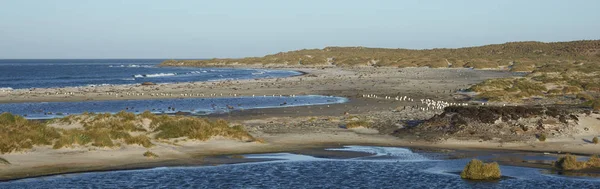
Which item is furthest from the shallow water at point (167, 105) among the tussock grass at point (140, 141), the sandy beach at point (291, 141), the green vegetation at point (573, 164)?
the green vegetation at point (573, 164)

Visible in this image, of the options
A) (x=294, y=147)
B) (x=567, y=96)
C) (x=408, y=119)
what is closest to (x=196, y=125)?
Answer: (x=294, y=147)

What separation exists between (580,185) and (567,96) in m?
34.4

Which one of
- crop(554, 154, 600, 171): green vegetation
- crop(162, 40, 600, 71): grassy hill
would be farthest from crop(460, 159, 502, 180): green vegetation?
crop(162, 40, 600, 71): grassy hill

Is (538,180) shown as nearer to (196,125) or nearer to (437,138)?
(437,138)

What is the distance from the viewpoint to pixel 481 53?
16775 cm

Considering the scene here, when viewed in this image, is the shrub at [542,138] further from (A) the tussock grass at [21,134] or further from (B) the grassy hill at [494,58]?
(B) the grassy hill at [494,58]

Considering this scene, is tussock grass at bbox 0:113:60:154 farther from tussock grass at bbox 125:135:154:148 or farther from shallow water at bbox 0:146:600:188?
shallow water at bbox 0:146:600:188

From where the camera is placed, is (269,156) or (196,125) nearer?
(269,156)

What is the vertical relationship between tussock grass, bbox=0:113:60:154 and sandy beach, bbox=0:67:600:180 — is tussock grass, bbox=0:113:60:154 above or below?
above

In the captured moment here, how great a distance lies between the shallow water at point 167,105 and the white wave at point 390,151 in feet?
55.3

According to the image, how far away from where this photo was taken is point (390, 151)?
25484mm

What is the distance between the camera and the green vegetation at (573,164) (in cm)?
2081

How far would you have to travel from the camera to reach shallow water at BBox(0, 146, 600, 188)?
60.2ft

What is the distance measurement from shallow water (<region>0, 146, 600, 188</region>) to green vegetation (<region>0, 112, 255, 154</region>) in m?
4.33
